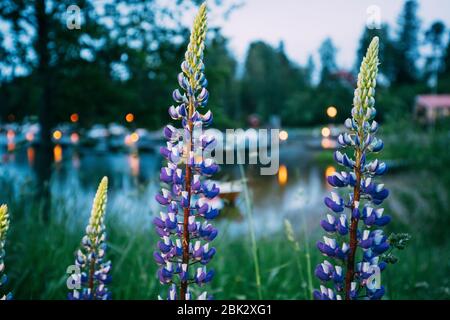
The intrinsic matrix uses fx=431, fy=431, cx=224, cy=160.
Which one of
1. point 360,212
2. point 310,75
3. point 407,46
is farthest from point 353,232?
point 407,46

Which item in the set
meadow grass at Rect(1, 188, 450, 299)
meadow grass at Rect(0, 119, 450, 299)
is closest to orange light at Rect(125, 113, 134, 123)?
meadow grass at Rect(0, 119, 450, 299)

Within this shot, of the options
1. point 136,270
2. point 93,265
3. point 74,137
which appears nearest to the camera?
point 93,265

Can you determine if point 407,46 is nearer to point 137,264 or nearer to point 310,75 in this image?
point 310,75

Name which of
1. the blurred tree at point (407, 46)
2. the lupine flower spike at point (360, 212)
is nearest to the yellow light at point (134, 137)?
the lupine flower spike at point (360, 212)

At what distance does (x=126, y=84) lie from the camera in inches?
256

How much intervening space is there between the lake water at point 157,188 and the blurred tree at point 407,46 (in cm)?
1247

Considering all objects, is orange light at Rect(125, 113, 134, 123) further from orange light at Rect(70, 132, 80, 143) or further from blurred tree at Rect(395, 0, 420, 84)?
blurred tree at Rect(395, 0, 420, 84)

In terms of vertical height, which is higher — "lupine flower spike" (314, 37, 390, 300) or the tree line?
the tree line

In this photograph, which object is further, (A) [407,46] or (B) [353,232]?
(A) [407,46]

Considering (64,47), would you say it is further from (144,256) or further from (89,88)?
(144,256)

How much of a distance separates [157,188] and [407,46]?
117 ft

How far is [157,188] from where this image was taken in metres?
6.96

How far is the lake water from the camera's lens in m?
4.37

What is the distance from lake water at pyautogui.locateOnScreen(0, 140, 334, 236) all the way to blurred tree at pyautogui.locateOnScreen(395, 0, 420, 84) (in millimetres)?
12470
